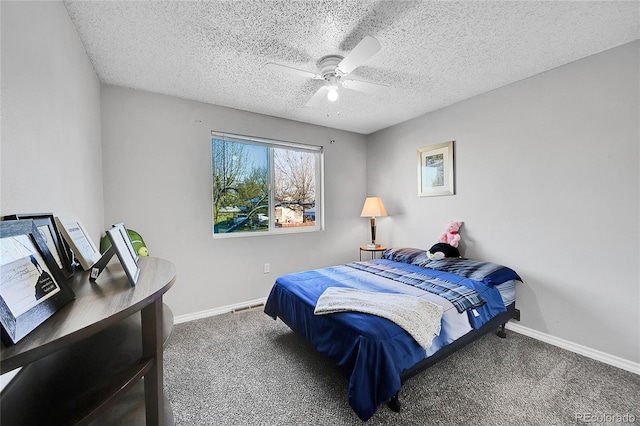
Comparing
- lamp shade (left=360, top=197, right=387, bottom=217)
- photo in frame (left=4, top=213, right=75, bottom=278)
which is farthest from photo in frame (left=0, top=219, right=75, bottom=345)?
lamp shade (left=360, top=197, right=387, bottom=217)

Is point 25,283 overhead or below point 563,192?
below

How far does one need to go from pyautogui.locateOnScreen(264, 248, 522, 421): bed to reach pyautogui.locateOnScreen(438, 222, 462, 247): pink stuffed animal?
0.30 metres

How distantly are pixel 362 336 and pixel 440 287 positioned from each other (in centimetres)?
104

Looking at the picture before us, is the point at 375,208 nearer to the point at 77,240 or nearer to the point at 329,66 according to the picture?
the point at 329,66

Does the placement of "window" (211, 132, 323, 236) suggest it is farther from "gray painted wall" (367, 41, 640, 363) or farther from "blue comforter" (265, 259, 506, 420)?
"gray painted wall" (367, 41, 640, 363)

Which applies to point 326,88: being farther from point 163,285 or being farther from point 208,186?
point 163,285

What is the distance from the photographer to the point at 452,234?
3.05 metres

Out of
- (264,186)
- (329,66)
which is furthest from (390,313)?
(264,186)

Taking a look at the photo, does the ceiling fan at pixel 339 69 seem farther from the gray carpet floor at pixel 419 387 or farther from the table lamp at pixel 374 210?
the gray carpet floor at pixel 419 387

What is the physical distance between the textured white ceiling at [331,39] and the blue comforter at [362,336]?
193cm

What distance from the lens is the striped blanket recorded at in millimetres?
2043

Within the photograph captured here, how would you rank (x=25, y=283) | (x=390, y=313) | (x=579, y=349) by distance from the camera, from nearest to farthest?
(x=25, y=283)
(x=390, y=313)
(x=579, y=349)

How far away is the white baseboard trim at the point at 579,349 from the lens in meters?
1.98

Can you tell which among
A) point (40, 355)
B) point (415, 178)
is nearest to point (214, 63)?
point (40, 355)
